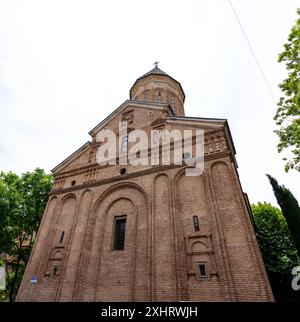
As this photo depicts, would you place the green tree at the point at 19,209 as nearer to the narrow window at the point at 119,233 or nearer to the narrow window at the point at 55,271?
the narrow window at the point at 55,271

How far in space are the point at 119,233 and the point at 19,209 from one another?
9544 millimetres

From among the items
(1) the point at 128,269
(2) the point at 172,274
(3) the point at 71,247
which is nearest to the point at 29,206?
(3) the point at 71,247

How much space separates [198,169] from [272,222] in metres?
17.5

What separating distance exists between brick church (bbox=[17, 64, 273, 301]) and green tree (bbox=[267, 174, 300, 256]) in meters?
4.12

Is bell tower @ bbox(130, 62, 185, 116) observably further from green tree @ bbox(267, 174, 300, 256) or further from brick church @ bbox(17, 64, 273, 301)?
green tree @ bbox(267, 174, 300, 256)

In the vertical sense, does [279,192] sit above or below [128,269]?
above

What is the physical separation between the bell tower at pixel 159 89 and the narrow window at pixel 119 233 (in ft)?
43.7

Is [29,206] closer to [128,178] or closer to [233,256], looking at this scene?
[128,178]

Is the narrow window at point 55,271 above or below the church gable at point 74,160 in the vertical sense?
below

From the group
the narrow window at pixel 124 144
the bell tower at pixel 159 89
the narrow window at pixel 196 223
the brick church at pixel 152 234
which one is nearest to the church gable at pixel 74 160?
the brick church at pixel 152 234

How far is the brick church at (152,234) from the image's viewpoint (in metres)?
8.47
